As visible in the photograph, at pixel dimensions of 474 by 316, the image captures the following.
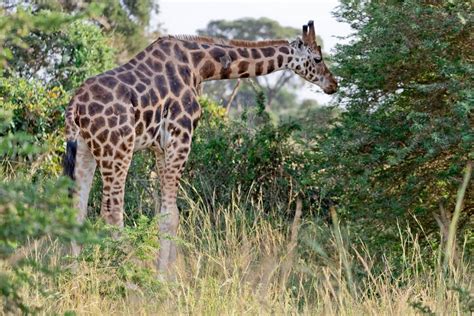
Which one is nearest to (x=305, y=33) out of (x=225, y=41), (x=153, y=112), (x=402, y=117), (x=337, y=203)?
(x=225, y=41)

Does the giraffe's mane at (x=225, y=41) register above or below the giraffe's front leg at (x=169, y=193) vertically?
above

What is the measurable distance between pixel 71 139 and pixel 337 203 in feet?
10.6

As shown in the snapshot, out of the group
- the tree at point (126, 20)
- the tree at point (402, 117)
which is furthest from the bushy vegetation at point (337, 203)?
the tree at point (126, 20)

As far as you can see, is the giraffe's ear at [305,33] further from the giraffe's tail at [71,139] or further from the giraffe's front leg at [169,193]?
the giraffe's tail at [71,139]

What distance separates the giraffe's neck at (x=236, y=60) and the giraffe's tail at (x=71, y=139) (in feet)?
3.75

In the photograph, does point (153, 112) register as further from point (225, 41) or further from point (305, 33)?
point (305, 33)

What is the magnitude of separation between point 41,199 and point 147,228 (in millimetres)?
3025

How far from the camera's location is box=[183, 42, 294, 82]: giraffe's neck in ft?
25.1

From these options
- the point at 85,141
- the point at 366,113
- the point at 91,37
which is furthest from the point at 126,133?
the point at 91,37

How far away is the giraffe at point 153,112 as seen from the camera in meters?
6.93

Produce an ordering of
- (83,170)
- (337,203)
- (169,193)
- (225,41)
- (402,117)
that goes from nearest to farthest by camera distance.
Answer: (83,170), (169,193), (402,117), (225,41), (337,203)

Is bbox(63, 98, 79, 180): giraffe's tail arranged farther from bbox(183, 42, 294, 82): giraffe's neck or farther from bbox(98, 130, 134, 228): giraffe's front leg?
bbox(183, 42, 294, 82): giraffe's neck

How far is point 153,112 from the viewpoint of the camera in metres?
7.15

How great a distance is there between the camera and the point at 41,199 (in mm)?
3311
